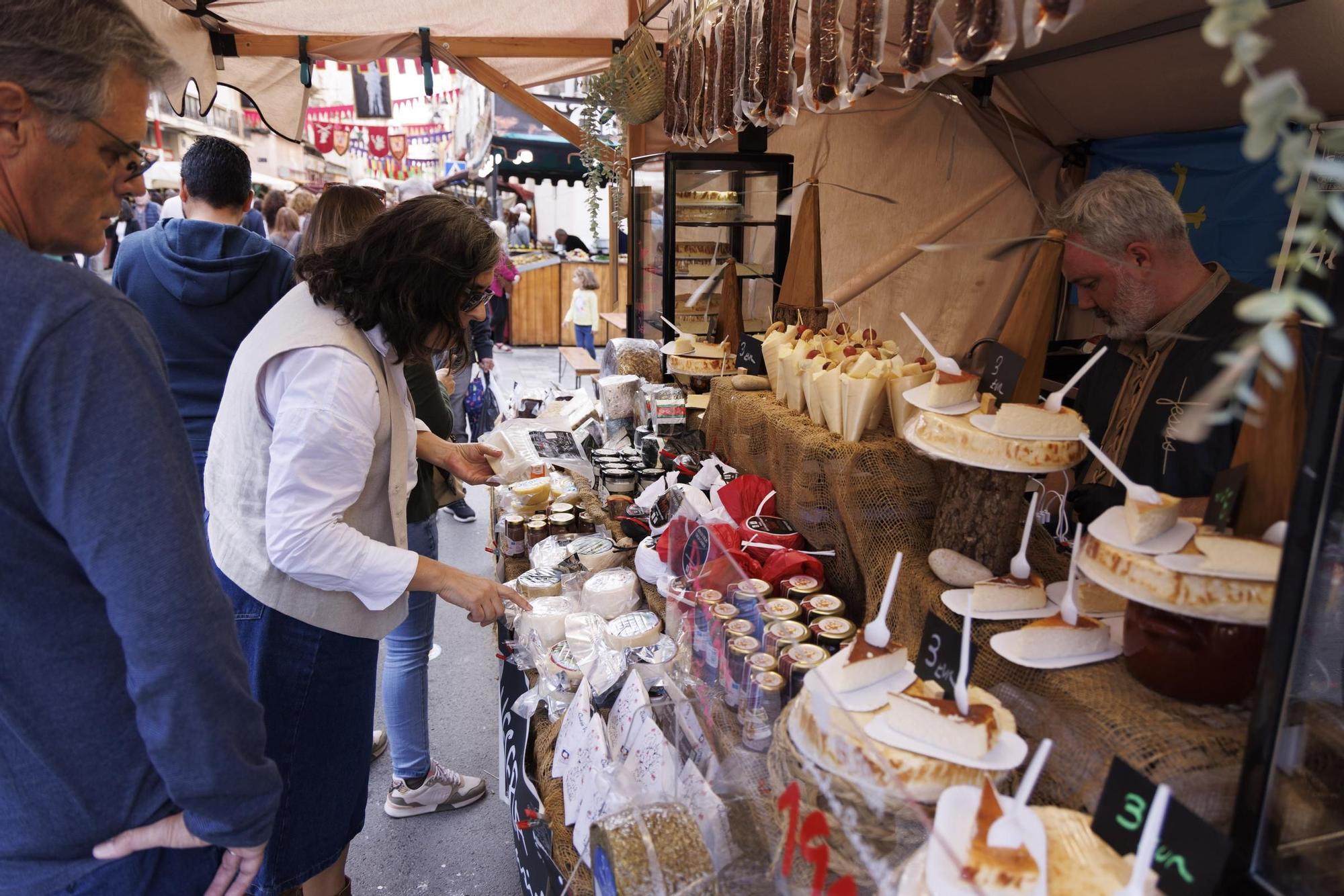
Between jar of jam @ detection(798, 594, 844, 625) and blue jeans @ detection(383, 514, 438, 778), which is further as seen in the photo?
blue jeans @ detection(383, 514, 438, 778)

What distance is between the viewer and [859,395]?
1840mm

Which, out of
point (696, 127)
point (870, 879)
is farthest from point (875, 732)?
point (696, 127)

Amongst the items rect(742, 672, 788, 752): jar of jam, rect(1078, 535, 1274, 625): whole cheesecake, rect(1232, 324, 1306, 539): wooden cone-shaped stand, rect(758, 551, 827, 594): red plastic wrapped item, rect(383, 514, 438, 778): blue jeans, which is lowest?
rect(383, 514, 438, 778): blue jeans

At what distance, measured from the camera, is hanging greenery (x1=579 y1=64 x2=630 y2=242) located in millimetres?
4539

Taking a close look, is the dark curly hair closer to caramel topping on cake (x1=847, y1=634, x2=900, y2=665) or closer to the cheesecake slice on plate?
caramel topping on cake (x1=847, y1=634, x2=900, y2=665)

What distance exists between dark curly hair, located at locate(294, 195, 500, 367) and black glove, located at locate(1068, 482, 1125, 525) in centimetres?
152

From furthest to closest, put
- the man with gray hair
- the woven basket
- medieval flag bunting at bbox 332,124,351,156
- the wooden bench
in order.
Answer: medieval flag bunting at bbox 332,124,351,156
the wooden bench
the woven basket
the man with gray hair

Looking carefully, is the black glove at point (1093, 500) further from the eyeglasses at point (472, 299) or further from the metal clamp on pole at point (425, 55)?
the metal clamp on pole at point (425, 55)

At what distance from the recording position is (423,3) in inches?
173

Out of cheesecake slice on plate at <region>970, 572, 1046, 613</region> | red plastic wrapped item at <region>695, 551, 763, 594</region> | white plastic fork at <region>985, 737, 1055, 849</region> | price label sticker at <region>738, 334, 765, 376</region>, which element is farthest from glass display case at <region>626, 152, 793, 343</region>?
white plastic fork at <region>985, 737, 1055, 849</region>

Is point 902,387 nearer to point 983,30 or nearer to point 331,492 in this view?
point 983,30

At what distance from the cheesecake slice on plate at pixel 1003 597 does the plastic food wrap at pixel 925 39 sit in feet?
3.69

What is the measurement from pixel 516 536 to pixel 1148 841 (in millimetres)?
2284

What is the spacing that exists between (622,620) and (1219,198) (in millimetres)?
4053
